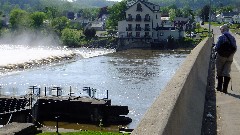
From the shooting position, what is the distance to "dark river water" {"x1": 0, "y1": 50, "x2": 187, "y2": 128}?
129 feet

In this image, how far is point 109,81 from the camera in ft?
173

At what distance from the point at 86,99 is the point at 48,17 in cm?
14578

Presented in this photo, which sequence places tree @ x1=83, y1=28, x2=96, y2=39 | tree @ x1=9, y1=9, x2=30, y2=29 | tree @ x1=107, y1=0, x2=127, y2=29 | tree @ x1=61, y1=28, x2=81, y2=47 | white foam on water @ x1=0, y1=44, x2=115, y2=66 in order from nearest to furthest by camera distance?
white foam on water @ x1=0, y1=44, x2=115, y2=66
tree @ x1=61, y1=28, x2=81, y2=47
tree @ x1=107, y1=0, x2=127, y2=29
tree @ x1=83, y1=28, x2=96, y2=39
tree @ x1=9, y1=9, x2=30, y2=29

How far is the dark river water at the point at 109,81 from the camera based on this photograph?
39388 mm

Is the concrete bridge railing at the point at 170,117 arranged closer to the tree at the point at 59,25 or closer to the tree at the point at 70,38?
the tree at the point at 70,38

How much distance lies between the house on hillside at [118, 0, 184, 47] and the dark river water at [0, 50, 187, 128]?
40.4 m

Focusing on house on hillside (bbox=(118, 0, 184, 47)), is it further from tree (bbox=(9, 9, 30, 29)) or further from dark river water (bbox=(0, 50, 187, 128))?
tree (bbox=(9, 9, 30, 29))

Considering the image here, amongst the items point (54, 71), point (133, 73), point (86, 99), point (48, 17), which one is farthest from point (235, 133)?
point (48, 17)

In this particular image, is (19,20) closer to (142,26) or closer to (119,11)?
(119,11)

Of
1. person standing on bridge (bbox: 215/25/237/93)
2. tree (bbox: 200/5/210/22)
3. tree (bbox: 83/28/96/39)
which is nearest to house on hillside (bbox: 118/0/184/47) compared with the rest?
tree (bbox: 83/28/96/39)

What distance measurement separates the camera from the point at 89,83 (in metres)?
51.2

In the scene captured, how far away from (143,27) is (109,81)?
63.9 m

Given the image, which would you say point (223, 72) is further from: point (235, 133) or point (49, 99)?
point (49, 99)

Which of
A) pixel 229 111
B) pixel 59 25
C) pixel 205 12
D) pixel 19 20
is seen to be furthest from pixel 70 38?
pixel 229 111
